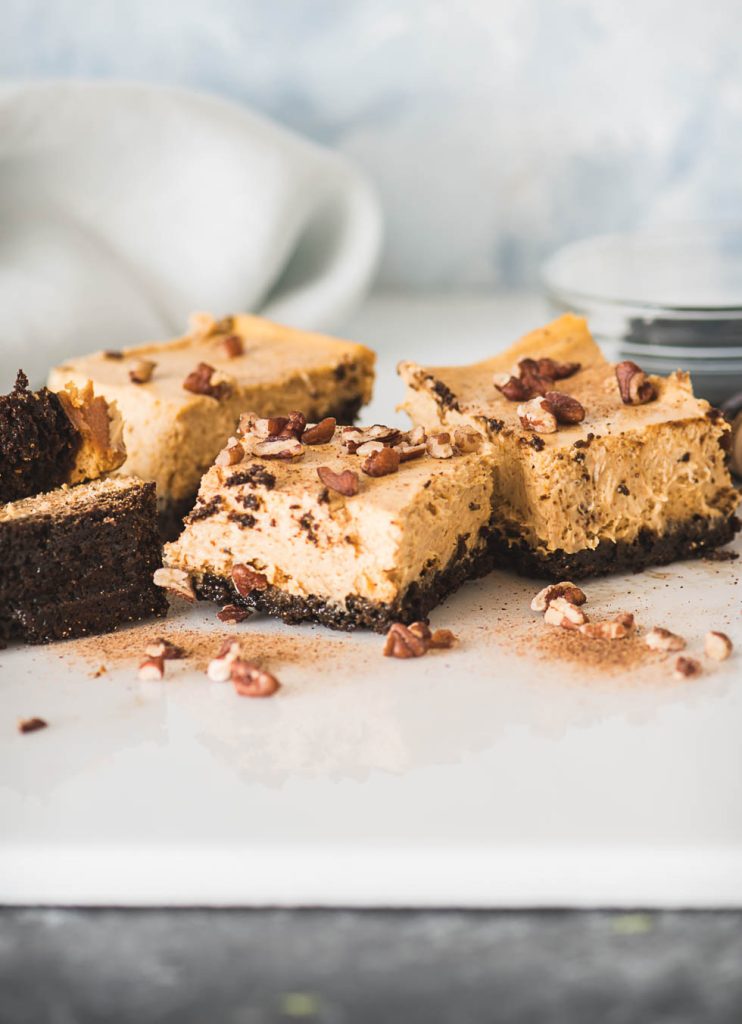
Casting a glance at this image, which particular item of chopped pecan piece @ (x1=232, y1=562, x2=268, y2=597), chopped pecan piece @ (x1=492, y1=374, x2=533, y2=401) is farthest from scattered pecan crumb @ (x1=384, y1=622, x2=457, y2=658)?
chopped pecan piece @ (x1=492, y1=374, x2=533, y2=401)

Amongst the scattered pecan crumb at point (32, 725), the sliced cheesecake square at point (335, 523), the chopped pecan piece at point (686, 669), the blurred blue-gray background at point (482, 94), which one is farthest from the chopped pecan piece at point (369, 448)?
the blurred blue-gray background at point (482, 94)

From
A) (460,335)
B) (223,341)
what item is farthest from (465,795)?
(460,335)

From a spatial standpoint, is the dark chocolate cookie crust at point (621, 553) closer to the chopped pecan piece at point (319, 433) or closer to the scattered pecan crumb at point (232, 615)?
the chopped pecan piece at point (319, 433)

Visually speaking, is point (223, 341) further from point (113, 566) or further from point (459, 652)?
point (459, 652)

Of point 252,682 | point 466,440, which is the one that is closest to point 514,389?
point 466,440

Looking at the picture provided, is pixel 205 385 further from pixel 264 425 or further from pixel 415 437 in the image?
pixel 415 437

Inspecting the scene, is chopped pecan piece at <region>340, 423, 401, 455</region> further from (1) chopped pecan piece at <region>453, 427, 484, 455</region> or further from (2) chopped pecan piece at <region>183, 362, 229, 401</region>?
(2) chopped pecan piece at <region>183, 362, 229, 401</region>
